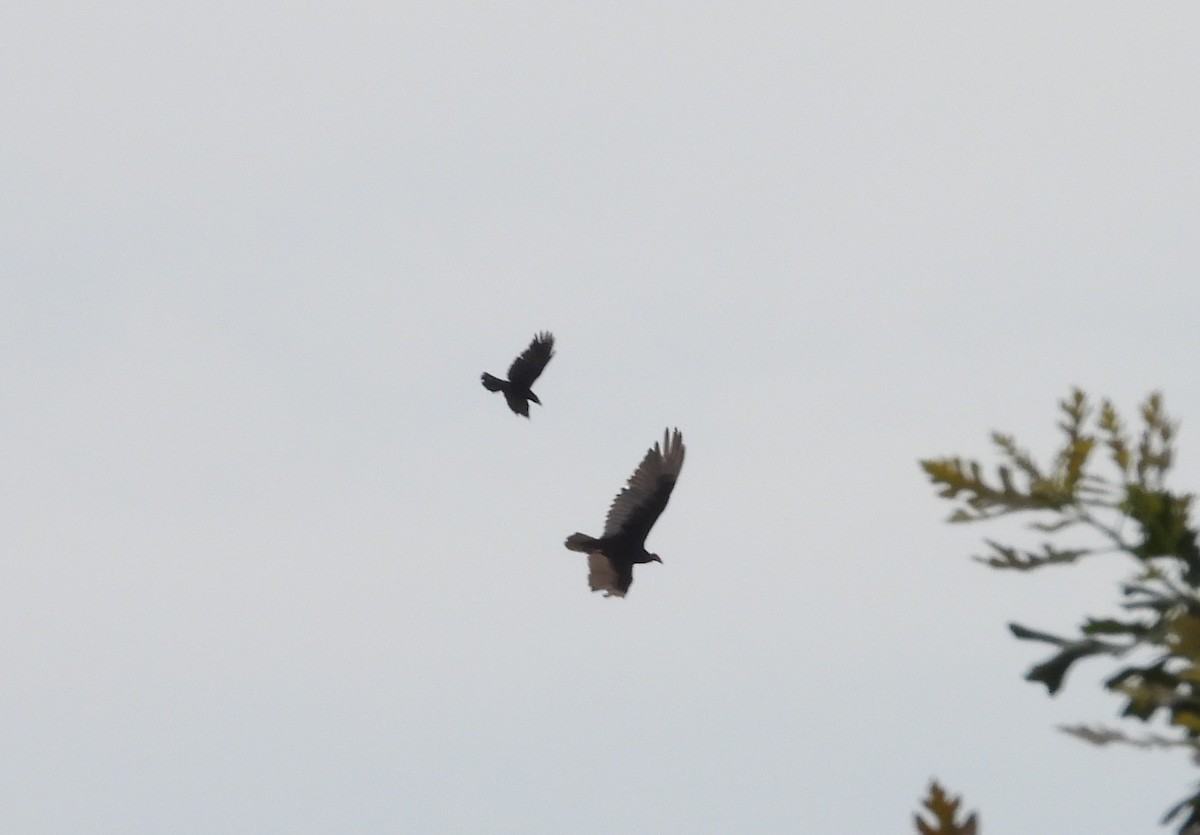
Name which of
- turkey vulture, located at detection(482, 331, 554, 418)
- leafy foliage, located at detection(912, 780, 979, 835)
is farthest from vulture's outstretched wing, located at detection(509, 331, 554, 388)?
leafy foliage, located at detection(912, 780, 979, 835)

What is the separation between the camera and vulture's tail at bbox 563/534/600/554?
22219 mm

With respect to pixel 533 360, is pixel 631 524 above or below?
below

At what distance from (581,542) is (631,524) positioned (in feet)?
2.92

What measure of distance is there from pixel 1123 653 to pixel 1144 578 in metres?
0.26

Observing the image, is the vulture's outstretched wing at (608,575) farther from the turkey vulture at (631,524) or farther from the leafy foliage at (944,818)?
the leafy foliage at (944,818)

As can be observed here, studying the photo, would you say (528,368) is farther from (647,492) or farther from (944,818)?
(944,818)

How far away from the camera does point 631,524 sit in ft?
71.2

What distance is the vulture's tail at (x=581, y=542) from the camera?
72.9 ft

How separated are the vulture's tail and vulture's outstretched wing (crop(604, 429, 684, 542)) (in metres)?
0.37

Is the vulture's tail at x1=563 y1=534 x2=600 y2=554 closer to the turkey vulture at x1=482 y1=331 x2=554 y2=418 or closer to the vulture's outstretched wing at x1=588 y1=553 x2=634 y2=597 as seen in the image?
the vulture's outstretched wing at x1=588 y1=553 x2=634 y2=597

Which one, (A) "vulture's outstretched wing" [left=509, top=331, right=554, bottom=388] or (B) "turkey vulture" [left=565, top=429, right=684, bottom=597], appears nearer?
(B) "turkey vulture" [left=565, top=429, right=684, bottom=597]

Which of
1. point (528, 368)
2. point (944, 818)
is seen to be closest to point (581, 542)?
point (528, 368)

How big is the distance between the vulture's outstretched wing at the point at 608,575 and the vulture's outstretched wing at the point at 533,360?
2.96m

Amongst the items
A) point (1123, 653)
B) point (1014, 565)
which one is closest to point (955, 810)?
point (1123, 653)
